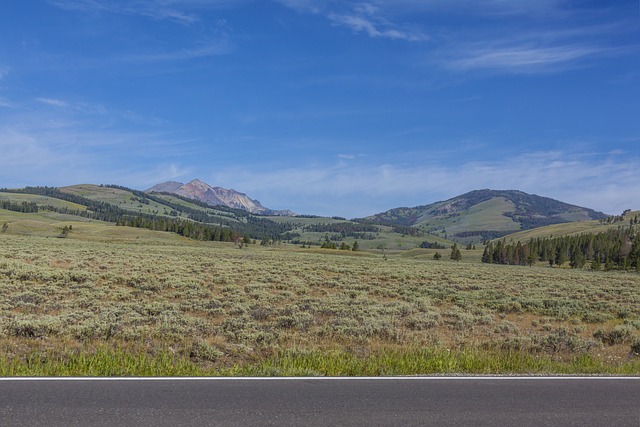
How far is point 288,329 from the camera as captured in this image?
16359mm

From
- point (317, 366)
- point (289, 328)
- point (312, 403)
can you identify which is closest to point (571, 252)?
point (289, 328)

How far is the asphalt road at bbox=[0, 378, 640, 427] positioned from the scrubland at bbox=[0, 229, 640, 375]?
3.76 feet

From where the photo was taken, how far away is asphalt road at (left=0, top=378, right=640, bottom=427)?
642 centimetres

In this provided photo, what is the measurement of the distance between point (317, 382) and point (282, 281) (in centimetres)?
2307

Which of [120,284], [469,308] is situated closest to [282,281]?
[120,284]

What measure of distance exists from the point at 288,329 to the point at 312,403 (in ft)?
30.5

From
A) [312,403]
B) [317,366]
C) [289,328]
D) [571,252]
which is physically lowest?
[289,328]

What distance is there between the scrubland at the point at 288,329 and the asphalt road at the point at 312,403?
1.15m

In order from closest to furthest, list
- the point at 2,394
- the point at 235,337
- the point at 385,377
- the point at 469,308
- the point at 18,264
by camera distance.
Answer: the point at 2,394
the point at 385,377
the point at 235,337
the point at 469,308
the point at 18,264

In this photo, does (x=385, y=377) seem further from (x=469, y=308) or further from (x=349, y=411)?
(x=469, y=308)

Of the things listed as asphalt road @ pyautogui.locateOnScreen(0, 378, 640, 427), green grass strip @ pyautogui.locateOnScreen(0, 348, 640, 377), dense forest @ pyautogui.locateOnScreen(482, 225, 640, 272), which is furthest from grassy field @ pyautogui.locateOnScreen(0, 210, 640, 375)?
dense forest @ pyautogui.locateOnScreen(482, 225, 640, 272)

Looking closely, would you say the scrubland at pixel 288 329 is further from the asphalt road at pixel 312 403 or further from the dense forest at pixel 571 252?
the dense forest at pixel 571 252

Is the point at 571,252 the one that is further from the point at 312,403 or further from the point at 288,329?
the point at 312,403

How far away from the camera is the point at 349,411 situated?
6.94 metres
